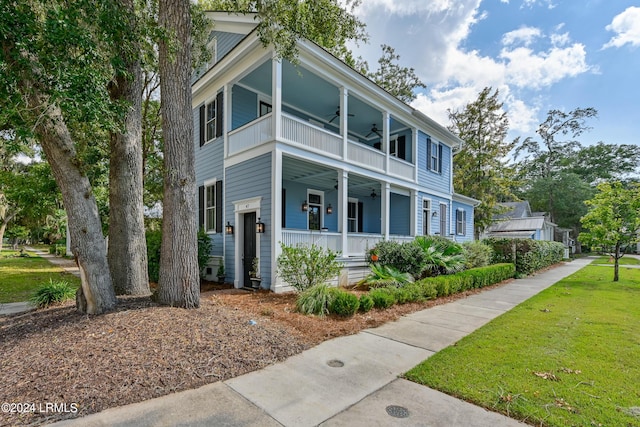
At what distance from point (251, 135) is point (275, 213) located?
2.74m

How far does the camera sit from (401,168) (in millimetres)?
13281

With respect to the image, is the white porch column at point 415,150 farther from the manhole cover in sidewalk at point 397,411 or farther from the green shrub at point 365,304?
the manhole cover in sidewalk at point 397,411

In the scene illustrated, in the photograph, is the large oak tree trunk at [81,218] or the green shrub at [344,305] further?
the green shrub at [344,305]

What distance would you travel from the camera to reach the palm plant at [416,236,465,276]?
9531 millimetres

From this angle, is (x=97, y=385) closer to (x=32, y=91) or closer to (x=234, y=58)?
(x=32, y=91)

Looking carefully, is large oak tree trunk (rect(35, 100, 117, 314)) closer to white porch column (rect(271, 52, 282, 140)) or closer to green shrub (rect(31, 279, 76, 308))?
green shrub (rect(31, 279, 76, 308))

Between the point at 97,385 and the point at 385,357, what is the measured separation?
3452 millimetres

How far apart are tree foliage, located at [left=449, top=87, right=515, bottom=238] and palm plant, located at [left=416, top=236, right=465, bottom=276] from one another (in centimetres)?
1373

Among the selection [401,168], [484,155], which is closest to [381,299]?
[401,168]

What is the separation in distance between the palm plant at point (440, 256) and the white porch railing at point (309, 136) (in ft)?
13.6

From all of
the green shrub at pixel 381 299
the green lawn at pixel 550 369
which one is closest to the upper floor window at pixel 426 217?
the green lawn at pixel 550 369

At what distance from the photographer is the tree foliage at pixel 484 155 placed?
22156 millimetres

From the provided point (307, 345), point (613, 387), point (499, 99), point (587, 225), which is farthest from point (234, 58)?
point (499, 99)

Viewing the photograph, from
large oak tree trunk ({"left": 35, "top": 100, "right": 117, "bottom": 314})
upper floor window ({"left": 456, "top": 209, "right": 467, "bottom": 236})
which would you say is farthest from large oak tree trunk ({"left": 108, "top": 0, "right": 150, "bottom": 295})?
upper floor window ({"left": 456, "top": 209, "right": 467, "bottom": 236})
